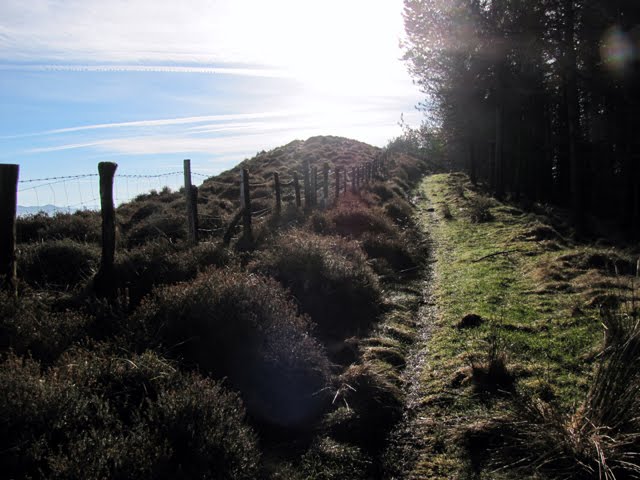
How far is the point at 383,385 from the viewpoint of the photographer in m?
5.80

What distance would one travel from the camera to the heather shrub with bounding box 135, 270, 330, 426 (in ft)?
18.1

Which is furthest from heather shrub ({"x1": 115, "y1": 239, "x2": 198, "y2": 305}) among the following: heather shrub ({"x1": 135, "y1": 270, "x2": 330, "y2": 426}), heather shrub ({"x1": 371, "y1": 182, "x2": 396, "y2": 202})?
heather shrub ({"x1": 371, "y1": 182, "x2": 396, "y2": 202})

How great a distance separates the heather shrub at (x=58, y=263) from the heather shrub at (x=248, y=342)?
311 cm

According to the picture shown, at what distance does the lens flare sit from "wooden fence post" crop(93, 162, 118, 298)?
1453cm

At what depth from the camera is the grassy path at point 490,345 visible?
15.4 ft

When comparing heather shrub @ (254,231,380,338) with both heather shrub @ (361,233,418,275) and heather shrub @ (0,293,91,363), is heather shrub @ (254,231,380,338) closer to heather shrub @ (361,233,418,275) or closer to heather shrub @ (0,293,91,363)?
heather shrub @ (361,233,418,275)

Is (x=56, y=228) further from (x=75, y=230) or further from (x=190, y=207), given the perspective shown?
(x=190, y=207)

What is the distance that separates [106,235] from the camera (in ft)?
26.5

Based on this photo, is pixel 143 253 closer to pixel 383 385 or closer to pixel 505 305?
pixel 383 385

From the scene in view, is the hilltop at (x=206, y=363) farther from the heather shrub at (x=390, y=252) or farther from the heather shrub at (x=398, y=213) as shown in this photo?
the heather shrub at (x=398, y=213)

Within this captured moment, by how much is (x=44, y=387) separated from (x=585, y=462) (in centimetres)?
420

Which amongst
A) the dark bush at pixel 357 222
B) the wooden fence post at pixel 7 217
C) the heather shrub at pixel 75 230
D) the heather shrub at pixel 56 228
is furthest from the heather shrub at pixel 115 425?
the dark bush at pixel 357 222

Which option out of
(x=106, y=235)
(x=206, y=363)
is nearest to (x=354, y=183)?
(x=106, y=235)

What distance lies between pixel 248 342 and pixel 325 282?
3050mm
